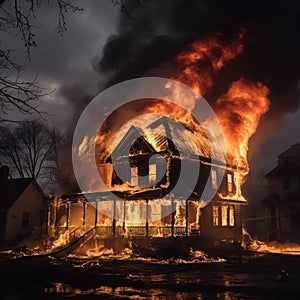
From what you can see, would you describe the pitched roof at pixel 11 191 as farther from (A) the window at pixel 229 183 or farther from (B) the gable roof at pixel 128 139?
(A) the window at pixel 229 183

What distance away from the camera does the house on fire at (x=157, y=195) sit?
1112 inches

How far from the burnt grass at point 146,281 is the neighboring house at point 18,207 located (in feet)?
67.1

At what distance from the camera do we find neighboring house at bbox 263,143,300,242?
40.6 m

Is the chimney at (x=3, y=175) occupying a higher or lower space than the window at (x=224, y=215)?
higher

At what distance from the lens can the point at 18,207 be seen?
1663 inches

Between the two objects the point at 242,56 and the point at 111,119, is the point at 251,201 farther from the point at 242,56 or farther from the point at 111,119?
the point at 111,119

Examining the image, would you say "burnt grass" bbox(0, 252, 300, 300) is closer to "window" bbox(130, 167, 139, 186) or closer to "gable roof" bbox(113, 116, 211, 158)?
"window" bbox(130, 167, 139, 186)

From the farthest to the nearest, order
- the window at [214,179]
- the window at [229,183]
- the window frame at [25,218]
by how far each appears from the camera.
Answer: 1. the window frame at [25,218]
2. the window at [229,183]
3. the window at [214,179]

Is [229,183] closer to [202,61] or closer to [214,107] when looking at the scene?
[214,107]

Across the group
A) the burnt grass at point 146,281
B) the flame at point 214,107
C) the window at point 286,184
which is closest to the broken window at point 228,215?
the flame at point 214,107

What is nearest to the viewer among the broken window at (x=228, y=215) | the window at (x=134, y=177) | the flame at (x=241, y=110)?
the window at (x=134, y=177)

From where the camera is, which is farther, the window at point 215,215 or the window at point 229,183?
the window at point 229,183

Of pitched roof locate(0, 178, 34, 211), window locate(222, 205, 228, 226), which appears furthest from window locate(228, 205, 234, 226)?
pitched roof locate(0, 178, 34, 211)

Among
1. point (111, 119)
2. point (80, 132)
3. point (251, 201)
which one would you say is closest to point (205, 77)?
point (111, 119)
